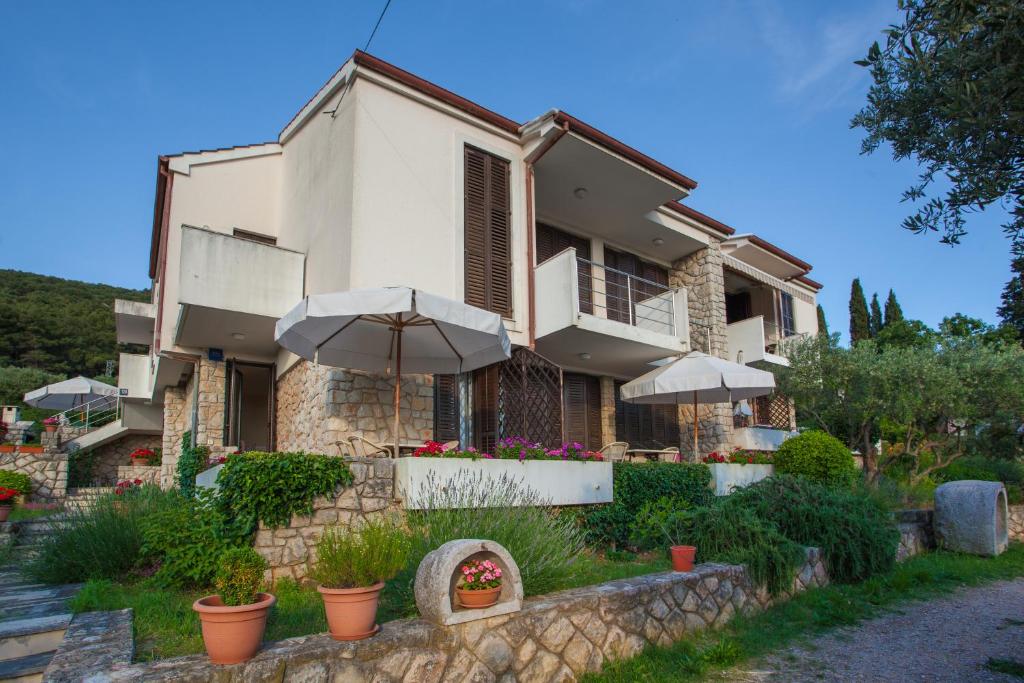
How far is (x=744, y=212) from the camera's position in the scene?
16.5 metres

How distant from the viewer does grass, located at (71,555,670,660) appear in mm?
4434

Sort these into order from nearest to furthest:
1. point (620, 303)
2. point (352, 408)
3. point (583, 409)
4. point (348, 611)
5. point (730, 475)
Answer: point (348, 611), point (352, 408), point (730, 475), point (583, 409), point (620, 303)

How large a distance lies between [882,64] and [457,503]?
5234 millimetres

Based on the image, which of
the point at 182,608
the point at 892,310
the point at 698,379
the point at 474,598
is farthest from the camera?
the point at 892,310

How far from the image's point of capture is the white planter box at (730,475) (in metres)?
11.1

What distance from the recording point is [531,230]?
1184 cm

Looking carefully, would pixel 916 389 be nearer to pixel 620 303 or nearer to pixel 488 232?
pixel 620 303

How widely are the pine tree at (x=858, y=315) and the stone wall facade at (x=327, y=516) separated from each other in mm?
33471

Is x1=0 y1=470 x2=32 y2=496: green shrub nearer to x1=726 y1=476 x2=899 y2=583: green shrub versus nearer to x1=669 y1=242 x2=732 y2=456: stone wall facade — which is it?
x1=726 y1=476 x2=899 y2=583: green shrub

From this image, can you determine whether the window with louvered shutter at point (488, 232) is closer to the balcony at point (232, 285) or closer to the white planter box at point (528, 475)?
the balcony at point (232, 285)

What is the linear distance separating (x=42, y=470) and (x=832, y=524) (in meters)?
15.3

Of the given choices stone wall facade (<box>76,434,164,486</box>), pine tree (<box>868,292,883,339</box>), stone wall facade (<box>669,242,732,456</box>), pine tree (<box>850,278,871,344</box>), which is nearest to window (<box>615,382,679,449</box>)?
stone wall facade (<box>669,242,732,456</box>)

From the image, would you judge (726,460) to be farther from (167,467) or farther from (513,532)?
(167,467)

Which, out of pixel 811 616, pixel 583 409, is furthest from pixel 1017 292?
pixel 583 409
